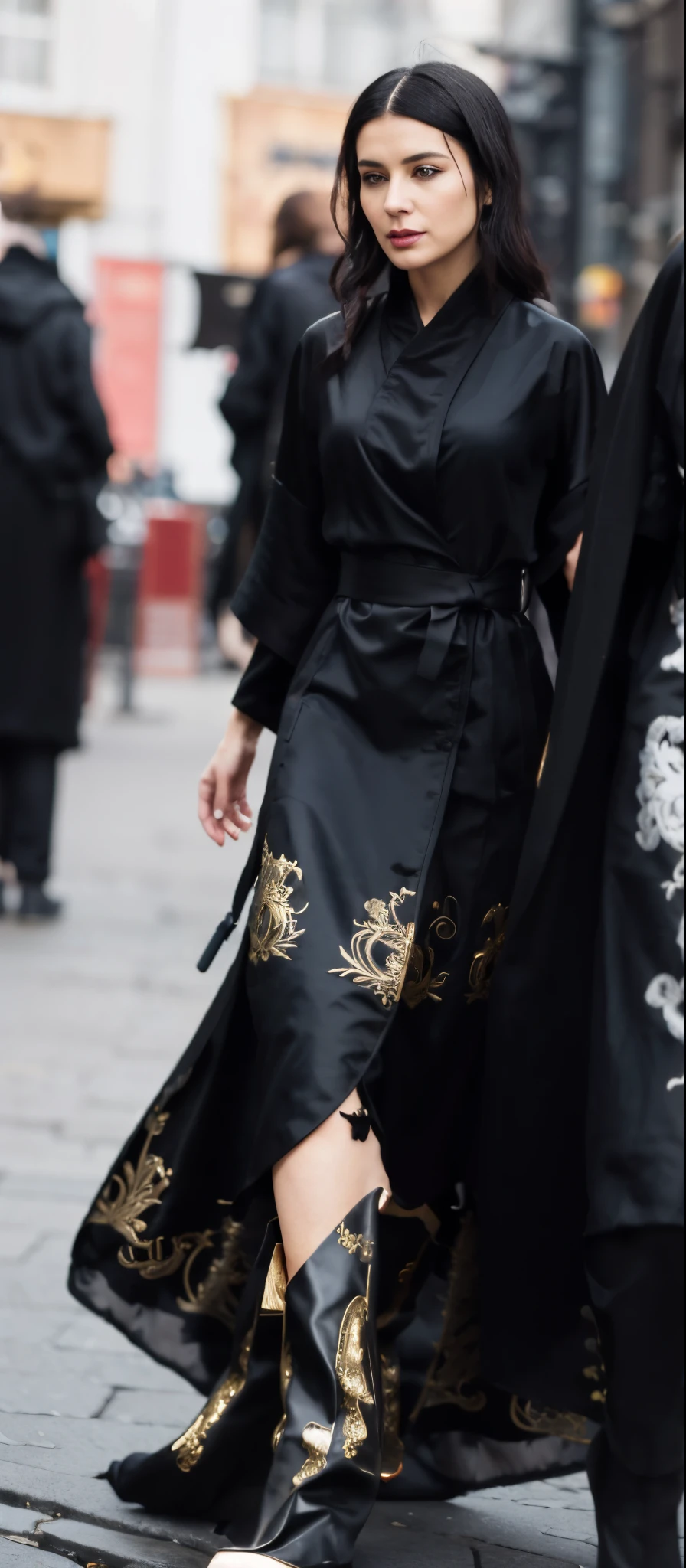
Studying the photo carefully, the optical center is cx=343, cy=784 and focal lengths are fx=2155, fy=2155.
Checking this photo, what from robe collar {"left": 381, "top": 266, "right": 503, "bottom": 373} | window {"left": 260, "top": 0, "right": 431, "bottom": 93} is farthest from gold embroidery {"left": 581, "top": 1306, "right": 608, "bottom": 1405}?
window {"left": 260, "top": 0, "right": 431, "bottom": 93}

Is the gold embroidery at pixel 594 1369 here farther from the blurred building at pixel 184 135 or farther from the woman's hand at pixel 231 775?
the blurred building at pixel 184 135

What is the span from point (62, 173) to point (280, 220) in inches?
773

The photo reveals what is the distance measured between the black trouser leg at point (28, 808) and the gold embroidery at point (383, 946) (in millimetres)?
4392

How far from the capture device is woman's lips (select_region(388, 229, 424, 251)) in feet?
8.48

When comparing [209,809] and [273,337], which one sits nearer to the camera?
[209,809]

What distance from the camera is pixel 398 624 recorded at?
2592 millimetres

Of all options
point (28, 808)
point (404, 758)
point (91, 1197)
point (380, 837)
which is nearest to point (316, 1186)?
point (380, 837)

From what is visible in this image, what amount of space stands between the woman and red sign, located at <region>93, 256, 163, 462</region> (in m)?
23.8

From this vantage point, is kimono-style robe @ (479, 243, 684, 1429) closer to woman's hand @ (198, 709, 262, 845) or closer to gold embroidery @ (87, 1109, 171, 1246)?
gold embroidery @ (87, 1109, 171, 1246)

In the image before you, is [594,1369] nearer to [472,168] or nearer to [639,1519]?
[639,1519]

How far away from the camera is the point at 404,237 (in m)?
2.59

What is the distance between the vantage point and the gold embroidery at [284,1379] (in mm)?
2387

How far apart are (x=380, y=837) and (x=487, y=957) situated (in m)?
0.22

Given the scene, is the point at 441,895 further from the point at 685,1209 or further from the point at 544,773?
the point at 685,1209
